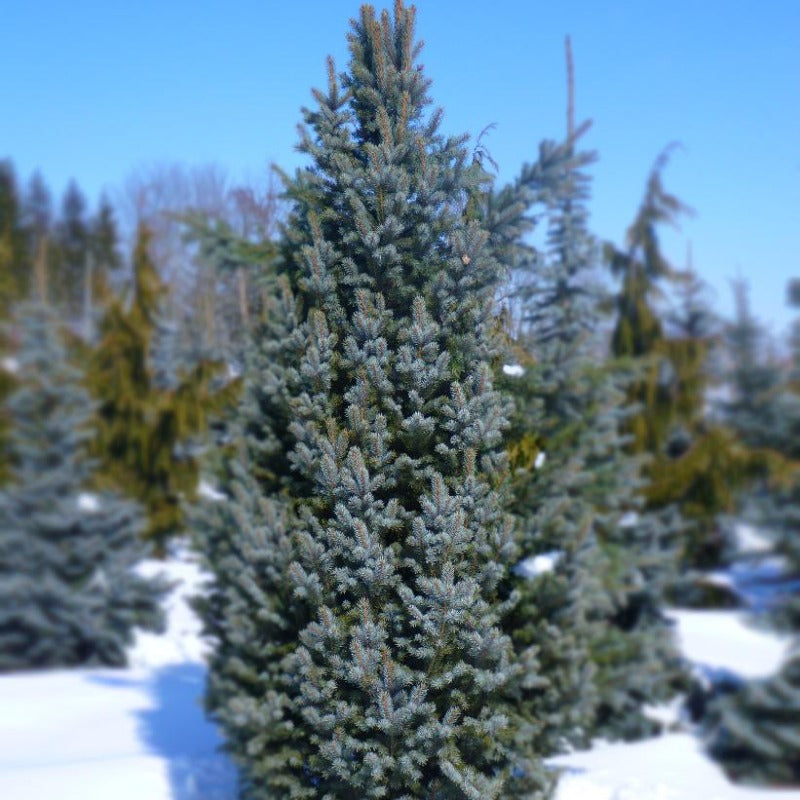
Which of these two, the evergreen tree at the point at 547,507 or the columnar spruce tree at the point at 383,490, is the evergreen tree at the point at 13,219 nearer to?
the evergreen tree at the point at 547,507

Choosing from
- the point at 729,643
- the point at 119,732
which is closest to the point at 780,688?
the point at 729,643

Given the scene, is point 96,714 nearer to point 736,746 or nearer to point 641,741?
point 641,741

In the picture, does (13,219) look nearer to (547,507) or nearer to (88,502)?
(88,502)

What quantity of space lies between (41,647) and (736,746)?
6.49 m

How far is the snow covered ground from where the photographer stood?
4.62 metres

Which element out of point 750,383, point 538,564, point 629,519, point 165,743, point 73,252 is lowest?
point 165,743

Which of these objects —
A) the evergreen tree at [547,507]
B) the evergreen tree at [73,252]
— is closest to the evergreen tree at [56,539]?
the evergreen tree at [547,507]

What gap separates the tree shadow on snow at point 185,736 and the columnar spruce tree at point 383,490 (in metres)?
0.99

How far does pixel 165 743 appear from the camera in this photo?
19.4 feet

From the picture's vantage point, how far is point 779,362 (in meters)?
5.72

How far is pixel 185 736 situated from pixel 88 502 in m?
3.53

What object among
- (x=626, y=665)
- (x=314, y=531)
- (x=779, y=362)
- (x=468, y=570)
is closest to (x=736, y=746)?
(x=626, y=665)

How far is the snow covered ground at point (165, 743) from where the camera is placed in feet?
15.2

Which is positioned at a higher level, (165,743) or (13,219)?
(13,219)
